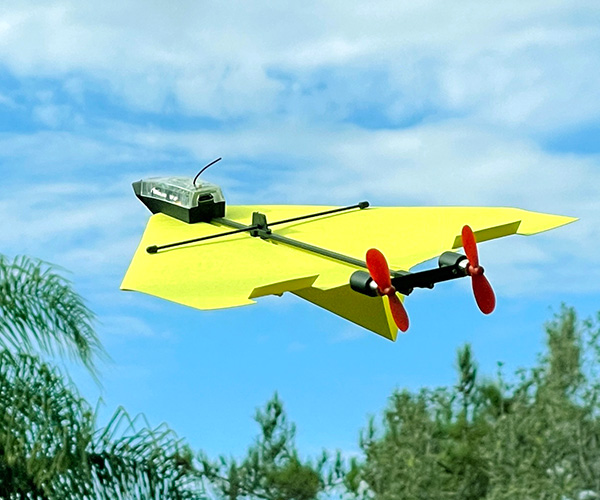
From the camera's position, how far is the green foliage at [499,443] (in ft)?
22.1

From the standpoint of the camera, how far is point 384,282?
13.1 feet

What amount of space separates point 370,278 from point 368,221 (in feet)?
4.86

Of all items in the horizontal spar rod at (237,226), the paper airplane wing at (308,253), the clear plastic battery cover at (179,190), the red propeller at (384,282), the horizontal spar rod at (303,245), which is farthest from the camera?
the clear plastic battery cover at (179,190)

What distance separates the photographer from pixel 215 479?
732 centimetres

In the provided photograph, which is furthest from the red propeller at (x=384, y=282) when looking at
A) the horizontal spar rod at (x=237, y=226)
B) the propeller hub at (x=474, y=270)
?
the horizontal spar rod at (x=237, y=226)

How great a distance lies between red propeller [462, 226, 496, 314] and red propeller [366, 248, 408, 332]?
358 millimetres

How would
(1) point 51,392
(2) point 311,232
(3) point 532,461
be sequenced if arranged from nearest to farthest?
1. (2) point 311,232
2. (1) point 51,392
3. (3) point 532,461

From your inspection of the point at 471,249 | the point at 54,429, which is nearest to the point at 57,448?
the point at 54,429

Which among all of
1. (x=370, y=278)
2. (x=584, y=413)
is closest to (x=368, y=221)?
(x=370, y=278)

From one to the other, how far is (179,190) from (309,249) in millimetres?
999

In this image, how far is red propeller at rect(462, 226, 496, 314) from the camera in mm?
4191

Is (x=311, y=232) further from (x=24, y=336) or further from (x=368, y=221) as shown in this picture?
(x=24, y=336)

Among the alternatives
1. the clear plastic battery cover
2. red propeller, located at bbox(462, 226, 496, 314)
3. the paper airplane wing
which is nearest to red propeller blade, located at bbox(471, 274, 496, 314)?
red propeller, located at bbox(462, 226, 496, 314)

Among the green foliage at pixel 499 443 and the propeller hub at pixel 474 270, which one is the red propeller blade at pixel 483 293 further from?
the green foliage at pixel 499 443
